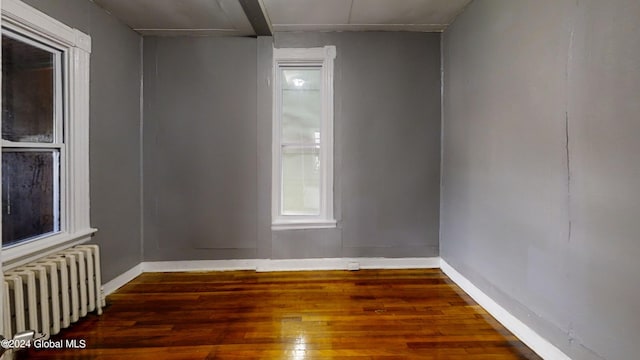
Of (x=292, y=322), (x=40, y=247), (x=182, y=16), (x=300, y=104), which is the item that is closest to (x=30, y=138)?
(x=40, y=247)

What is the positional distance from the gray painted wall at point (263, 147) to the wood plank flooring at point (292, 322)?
406 mm

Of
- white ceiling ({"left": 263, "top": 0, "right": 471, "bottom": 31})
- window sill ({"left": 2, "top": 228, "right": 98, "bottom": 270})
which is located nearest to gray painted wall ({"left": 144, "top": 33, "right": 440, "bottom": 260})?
white ceiling ({"left": 263, "top": 0, "right": 471, "bottom": 31})

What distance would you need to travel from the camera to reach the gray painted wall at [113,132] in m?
2.98

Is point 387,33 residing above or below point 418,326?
above

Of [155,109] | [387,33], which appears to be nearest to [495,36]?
[387,33]

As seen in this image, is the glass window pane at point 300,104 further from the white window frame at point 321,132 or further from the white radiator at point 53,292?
the white radiator at point 53,292

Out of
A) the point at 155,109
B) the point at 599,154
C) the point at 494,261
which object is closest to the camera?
the point at 599,154

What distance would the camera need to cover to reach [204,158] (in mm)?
3766

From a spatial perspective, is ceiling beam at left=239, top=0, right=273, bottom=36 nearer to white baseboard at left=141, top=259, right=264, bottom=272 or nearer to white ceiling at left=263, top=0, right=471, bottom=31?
white ceiling at left=263, top=0, right=471, bottom=31

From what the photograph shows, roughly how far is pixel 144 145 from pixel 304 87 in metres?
1.72

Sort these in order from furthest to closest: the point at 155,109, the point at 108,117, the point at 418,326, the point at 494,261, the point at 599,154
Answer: the point at 155,109
the point at 108,117
the point at 494,261
the point at 418,326
the point at 599,154

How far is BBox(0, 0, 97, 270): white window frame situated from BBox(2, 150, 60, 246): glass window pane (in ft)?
0.18

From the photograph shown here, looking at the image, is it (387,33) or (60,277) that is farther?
(387,33)

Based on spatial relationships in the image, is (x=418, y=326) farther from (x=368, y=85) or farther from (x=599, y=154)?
(x=368, y=85)
